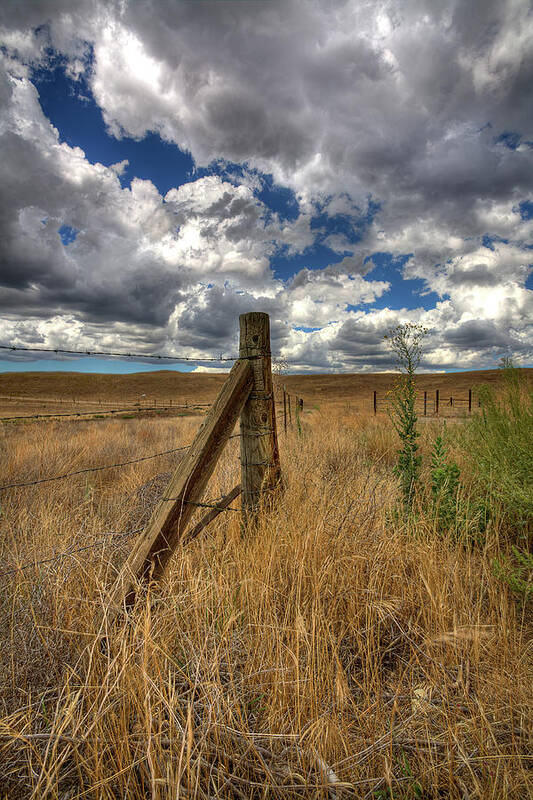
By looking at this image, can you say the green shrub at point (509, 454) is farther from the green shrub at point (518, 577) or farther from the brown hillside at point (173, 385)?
the brown hillside at point (173, 385)

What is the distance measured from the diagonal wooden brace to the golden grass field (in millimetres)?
115

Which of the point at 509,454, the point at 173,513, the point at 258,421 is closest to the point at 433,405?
the point at 509,454

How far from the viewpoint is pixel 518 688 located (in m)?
1.65

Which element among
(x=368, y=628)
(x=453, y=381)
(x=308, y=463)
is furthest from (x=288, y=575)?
(x=453, y=381)

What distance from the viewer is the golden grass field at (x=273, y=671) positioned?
1307mm

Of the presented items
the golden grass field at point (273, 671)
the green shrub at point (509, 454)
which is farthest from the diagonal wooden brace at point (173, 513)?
the green shrub at point (509, 454)

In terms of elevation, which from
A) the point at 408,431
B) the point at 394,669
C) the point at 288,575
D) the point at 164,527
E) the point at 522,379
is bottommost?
the point at 394,669

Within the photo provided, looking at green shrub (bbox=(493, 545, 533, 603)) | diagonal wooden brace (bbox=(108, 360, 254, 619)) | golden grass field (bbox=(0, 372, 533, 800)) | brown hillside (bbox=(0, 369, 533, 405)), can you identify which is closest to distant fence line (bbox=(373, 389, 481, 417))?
green shrub (bbox=(493, 545, 533, 603))

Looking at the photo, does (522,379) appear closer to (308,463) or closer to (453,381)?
(308,463)

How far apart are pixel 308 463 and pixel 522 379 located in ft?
9.52

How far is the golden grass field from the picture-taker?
1.31 m

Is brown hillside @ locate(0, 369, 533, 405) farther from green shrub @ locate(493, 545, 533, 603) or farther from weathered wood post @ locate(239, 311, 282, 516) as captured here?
green shrub @ locate(493, 545, 533, 603)

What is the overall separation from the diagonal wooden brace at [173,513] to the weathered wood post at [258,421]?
34 centimetres

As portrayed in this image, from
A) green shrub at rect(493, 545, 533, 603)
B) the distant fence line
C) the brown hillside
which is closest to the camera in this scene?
green shrub at rect(493, 545, 533, 603)
